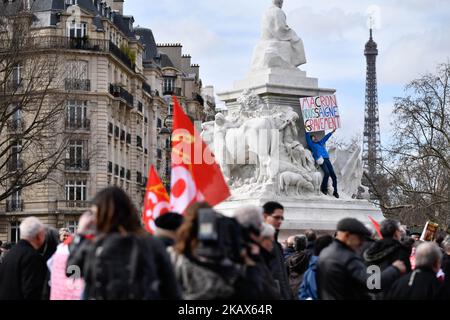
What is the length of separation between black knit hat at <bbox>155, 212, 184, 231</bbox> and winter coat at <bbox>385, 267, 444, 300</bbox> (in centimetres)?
208

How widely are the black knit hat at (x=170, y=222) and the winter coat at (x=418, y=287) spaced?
6.84 ft

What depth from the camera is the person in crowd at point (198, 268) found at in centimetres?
944

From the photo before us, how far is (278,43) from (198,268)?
14.3m

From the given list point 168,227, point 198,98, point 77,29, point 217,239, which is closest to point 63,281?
point 168,227

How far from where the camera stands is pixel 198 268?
9.47m

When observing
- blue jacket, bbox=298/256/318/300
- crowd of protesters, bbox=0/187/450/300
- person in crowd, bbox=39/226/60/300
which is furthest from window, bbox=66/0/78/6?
blue jacket, bbox=298/256/318/300

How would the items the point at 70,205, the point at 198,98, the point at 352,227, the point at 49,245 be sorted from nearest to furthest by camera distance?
1. the point at 352,227
2. the point at 49,245
3. the point at 70,205
4. the point at 198,98

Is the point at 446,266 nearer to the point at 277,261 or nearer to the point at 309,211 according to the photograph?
the point at 277,261

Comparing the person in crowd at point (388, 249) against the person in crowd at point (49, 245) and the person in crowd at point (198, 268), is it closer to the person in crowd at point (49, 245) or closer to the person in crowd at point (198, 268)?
the person in crowd at point (49, 245)

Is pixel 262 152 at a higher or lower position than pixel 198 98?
lower

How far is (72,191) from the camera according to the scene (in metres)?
68.8

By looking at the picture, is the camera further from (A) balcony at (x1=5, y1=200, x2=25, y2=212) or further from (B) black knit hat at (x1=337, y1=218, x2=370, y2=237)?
(A) balcony at (x1=5, y1=200, x2=25, y2=212)

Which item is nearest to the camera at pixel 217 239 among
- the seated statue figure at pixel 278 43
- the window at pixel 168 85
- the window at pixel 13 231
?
the seated statue figure at pixel 278 43
